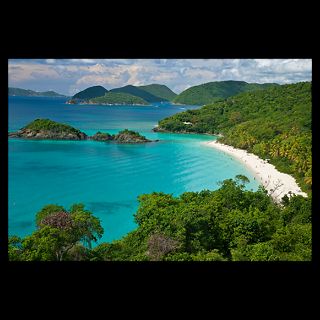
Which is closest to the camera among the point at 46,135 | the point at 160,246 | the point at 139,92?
the point at 160,246

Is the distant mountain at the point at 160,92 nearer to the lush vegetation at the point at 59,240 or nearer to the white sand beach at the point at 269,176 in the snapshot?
the white sand beach at the point at 269,176

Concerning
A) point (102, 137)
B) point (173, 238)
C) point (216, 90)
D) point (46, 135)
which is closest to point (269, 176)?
point (173, 238)

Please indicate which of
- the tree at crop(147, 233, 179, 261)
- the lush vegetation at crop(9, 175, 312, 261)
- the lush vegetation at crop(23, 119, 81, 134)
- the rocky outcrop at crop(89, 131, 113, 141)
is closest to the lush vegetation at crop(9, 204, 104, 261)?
the lush vegetation at crop(9, 175, 312, 261)

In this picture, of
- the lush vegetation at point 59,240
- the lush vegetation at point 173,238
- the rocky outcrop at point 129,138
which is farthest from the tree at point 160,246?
the rocky outcrop at point 129,138

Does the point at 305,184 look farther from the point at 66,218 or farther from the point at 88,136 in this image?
the point at 88,136

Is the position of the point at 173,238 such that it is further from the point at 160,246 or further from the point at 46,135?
the point at 46,135

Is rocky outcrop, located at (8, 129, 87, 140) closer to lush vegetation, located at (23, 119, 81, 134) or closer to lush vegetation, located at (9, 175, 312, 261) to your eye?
lush vegetation, located at (23, 119, 81, 134)
